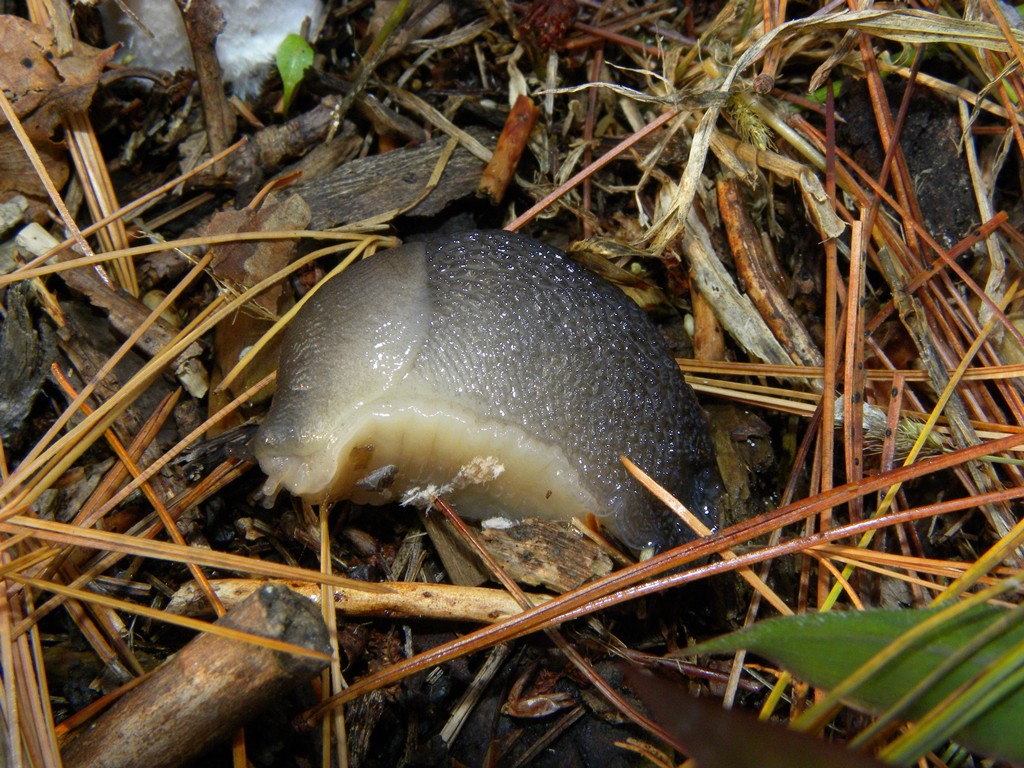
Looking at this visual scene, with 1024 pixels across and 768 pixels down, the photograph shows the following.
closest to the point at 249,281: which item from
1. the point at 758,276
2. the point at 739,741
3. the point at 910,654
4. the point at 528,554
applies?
the point at 528,554

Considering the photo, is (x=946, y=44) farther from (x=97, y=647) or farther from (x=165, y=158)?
(x=97, y=647)

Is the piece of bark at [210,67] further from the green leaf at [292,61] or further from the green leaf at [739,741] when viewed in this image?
the green leaf at [739,741]

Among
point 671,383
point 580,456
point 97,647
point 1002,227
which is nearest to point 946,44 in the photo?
point 1002,227

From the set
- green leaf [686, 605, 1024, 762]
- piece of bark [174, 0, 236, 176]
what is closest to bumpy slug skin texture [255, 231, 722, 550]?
green leaf [686, 605, 1024, 762]

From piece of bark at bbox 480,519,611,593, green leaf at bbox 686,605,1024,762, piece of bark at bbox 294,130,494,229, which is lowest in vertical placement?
piece of bark at bbox 480,519,611,593

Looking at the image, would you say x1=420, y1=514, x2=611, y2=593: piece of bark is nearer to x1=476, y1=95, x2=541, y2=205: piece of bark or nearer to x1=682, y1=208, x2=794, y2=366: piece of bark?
x1=682, y1=208, x2=794, y2=366: piece of bark

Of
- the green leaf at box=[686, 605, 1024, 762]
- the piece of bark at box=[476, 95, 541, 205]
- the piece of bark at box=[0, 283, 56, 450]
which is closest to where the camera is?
the green leaf at box=[686, 605, 1024, 762]

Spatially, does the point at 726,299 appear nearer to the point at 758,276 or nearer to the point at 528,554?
the point at 758,276
